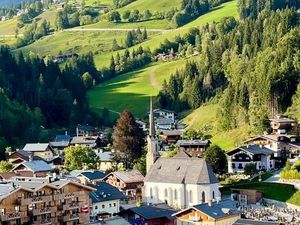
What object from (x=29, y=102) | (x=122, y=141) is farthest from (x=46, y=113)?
(x=122, y=141)

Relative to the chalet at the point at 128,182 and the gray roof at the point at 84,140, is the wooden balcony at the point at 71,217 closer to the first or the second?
the chalet at the point at 128,182

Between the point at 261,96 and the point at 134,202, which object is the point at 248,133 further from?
the point at 134,202

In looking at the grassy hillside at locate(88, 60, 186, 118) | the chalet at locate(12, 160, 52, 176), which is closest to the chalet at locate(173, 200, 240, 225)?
the chalet at locate(12, 160, 52, 176)

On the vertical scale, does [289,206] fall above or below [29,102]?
below

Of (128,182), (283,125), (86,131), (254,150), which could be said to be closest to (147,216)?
(128,182)

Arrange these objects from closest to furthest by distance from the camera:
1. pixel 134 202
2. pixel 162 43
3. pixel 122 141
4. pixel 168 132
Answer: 1. pixel 134 202
2. pixel 122 141
3. pixel 168 132
4. pixel 162 43

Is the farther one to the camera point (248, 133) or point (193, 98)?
point (193, 98)

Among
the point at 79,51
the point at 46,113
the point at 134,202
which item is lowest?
the point at 134,202

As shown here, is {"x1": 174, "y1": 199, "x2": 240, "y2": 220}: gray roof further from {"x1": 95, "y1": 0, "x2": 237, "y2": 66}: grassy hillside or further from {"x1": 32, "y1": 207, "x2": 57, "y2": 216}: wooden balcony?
{"x1": 95, "y1": 0, "x2": 237, "y2": 66}: grassy hillside
